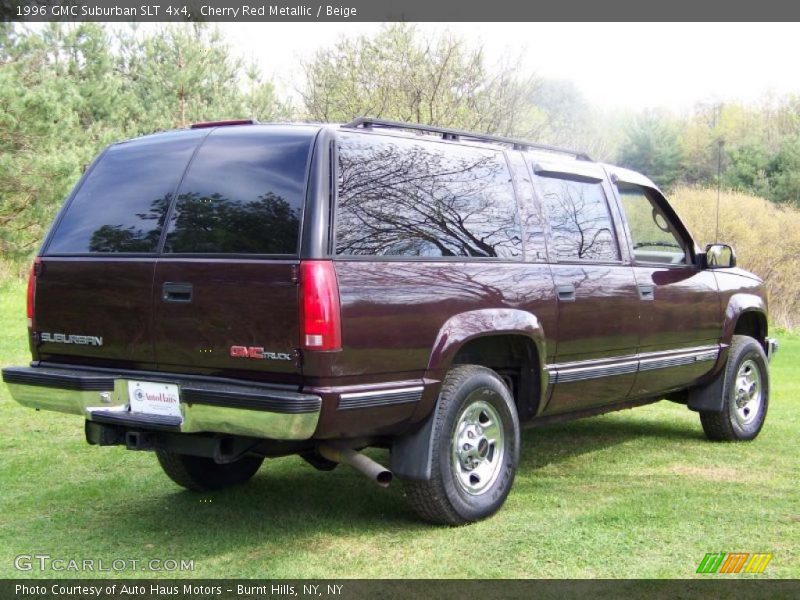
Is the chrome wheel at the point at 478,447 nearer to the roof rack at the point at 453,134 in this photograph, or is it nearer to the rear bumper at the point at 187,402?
the rear bumper at the point at 187,402

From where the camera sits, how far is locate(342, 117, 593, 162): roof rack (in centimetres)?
474

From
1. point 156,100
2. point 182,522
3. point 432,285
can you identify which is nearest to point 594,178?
point 432,285

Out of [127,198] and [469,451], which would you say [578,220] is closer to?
[469,451]

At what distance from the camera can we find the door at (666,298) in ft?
20.3

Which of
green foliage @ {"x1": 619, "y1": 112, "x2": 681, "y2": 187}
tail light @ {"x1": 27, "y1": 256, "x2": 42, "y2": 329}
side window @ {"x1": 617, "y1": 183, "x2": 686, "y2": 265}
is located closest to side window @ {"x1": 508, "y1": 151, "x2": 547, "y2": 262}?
side window @ {"x1": 617, "y1": 183, "x2": 686, "y2": 265}

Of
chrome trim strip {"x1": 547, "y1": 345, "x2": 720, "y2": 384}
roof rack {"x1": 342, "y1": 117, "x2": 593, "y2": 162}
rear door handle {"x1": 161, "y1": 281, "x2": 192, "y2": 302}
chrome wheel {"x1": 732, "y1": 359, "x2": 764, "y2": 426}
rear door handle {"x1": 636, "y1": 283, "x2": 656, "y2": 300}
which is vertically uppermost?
roof rack {"x1": 342, "y1": 117, "x2": 593, "y2": 162}

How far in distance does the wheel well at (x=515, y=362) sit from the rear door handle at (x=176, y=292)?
1.52m

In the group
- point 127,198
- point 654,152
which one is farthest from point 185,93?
point 654,152

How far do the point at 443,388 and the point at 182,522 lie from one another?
1.61 metres

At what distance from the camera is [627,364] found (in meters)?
6.00

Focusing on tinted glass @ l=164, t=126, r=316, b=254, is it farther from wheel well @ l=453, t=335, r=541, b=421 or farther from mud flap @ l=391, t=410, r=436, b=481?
wheel well @ l=453, t=335, r=541, b=421

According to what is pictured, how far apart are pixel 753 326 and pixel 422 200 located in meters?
4.15

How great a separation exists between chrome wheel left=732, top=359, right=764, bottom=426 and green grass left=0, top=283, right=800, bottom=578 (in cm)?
25

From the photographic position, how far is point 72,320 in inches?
187
